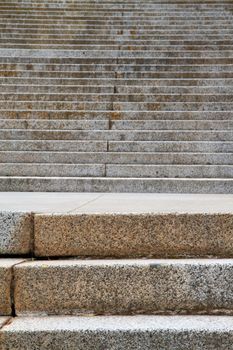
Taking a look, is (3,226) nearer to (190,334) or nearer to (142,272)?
(142,272)

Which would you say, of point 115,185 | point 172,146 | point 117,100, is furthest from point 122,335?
point 117,100

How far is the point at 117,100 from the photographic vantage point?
5.85 m

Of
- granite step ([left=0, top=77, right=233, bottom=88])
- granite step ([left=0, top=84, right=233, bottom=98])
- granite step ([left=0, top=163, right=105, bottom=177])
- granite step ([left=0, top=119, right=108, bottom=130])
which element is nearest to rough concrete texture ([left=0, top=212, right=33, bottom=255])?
granite step ([left=0, top=163, right=105, bottom=177])

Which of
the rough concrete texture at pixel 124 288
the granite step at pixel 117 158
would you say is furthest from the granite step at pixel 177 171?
the rough concrete texture at pixel 124 288

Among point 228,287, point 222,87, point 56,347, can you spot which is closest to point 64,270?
point 56,347

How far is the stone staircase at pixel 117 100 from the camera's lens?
452 cm

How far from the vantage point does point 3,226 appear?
228 centimetres

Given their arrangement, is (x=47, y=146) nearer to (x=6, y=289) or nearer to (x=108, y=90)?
(x=108, y=90)

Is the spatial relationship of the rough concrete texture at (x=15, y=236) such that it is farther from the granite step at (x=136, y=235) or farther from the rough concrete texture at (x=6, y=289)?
the rough concrete texture at (x=6, y=289)

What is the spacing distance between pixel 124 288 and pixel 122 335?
241 millimetres

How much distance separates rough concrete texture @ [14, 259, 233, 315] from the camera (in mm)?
2027

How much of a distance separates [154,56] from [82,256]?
5.41 meters

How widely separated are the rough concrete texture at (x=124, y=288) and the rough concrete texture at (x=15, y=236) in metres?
0.22

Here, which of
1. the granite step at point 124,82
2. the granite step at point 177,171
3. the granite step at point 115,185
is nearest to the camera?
the granite step at point 115,185
